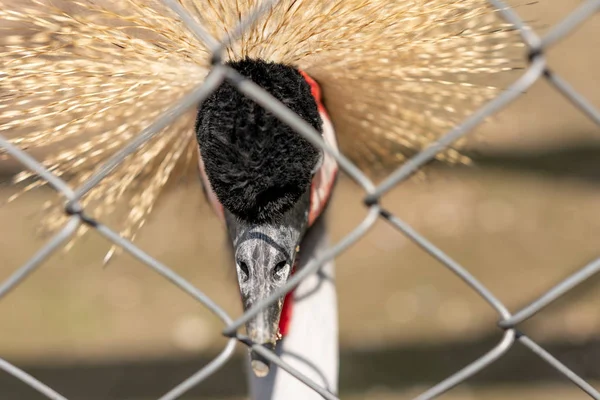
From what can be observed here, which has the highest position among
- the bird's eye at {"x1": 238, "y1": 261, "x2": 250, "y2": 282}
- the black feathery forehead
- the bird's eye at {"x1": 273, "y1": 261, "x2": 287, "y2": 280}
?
the black feathery forehead

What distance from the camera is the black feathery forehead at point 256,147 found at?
887mm

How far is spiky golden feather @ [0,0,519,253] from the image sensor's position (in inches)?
38.0

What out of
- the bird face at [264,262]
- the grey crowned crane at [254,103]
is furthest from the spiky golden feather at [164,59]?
the bird face at [264,262]

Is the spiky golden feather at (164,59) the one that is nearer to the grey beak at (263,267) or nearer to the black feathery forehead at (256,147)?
the black feathery forehead at (256,147)

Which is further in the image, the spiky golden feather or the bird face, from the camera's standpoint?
the spiky golden feather

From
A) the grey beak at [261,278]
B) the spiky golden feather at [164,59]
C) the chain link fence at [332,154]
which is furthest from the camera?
the spiky golden feather at [164,59]

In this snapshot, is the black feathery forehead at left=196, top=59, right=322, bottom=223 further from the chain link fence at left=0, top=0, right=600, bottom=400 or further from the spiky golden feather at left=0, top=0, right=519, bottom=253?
the chain link fence at left=0, top=0, right=600, bottom=400

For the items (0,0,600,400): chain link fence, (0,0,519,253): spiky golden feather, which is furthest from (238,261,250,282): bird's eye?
(0,0,519,253): spiky golden feather

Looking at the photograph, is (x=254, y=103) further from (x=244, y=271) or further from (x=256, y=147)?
(x=244, y=271)

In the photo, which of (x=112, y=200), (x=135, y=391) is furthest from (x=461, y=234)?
(x=112, y=200)

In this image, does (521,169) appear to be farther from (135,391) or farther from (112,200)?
(112,200)

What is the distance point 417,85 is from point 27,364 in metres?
1.70

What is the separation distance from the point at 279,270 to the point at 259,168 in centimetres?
14

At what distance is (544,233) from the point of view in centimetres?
252
